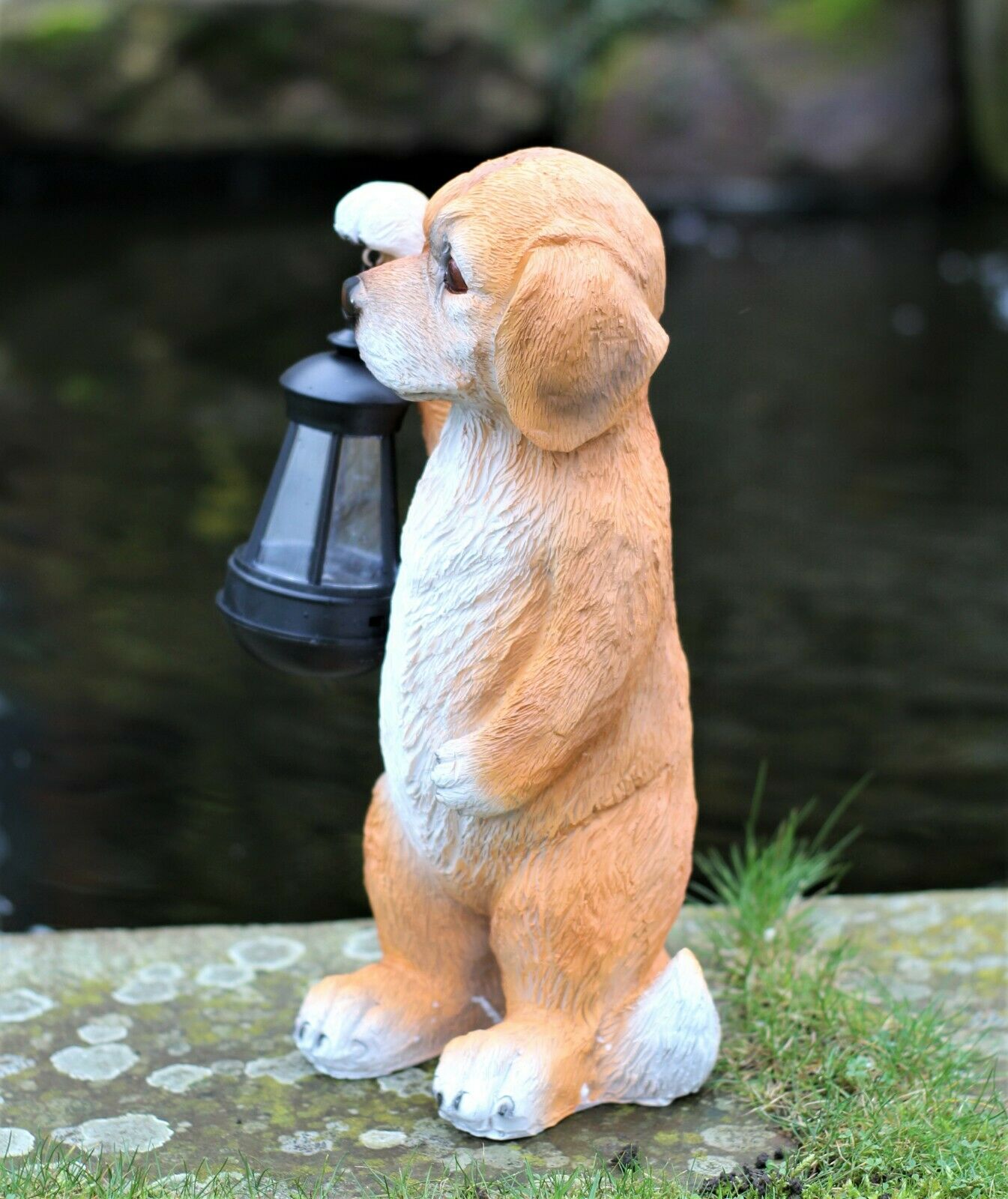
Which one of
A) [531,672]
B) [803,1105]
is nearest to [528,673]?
[531,672]

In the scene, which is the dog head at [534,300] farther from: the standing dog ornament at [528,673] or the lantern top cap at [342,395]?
the lantern top cap at [342,395]

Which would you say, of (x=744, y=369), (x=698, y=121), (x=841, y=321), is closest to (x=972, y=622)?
(x=744, y=369)

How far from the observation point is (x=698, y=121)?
11.6 m

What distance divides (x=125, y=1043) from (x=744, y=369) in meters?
6.40

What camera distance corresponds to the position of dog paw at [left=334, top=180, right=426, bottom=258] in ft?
7.91

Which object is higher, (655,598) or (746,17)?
(746,17)

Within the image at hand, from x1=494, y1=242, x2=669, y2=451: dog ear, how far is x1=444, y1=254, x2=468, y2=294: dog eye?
107 millimetres

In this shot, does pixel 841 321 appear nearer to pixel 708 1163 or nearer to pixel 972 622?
pixel 972 622

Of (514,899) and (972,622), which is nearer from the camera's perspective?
(514,899)

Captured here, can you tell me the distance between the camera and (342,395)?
2.45 metres

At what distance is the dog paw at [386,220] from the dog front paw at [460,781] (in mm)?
773

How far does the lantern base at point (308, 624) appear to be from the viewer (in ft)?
8.19

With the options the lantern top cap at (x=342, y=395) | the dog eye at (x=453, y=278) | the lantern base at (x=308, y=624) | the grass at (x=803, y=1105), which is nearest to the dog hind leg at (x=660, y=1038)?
the grass at (x=803, y=1105)

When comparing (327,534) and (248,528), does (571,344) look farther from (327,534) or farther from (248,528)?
(248,528)
